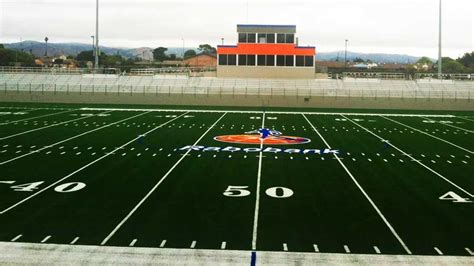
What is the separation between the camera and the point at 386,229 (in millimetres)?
11133

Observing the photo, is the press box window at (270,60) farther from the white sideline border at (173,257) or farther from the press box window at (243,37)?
the white sideline border at (173,257)

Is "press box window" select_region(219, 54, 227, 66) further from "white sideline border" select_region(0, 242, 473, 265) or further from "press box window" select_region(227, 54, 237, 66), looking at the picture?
"white sideline border" select_region(0, 242, 473, 265)

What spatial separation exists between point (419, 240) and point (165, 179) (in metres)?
7.57

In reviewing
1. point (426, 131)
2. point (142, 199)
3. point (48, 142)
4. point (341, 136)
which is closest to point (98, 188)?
point (142, 199)

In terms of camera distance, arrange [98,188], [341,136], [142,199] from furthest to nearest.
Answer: [341,136], [98,188], [142,199]

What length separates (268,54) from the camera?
5981cm

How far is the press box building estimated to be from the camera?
5969 cm

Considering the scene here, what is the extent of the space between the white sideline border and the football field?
11.1 inches

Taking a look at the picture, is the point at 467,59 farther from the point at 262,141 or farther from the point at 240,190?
the point at 240,190

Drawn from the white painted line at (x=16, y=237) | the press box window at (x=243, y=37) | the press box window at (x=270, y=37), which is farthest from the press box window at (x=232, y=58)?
the white painted line at (x=16, y=237)

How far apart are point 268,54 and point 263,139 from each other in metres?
→ 35.4

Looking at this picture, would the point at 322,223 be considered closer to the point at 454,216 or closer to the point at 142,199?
the point at 454,216

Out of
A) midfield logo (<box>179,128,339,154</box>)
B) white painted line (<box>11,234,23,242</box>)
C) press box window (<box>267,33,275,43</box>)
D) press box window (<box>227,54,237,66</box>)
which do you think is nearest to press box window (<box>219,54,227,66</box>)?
press box window (<box>227,54,237,66</box>)

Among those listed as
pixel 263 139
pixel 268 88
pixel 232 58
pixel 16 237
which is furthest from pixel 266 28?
pixel 16 237
